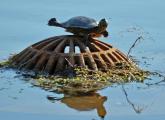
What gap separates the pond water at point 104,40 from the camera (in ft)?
25.7

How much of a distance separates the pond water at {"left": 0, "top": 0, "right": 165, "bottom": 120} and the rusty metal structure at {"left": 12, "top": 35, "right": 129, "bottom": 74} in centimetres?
38

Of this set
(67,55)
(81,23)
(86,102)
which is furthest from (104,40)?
(86,102)

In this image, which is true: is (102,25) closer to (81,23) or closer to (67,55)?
(81,23)

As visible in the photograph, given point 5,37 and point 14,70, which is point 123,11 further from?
point 14,70

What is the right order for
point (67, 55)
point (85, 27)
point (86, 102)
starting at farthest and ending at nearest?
point (85, 27) → point (67, 55) → point (86, 102)

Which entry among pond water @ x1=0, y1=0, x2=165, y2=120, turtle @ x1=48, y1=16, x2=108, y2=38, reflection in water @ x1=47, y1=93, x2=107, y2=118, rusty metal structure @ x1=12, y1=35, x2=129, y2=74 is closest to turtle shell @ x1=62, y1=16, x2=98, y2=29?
turtle @ x1=48, y1=16, x2=108, y2=38

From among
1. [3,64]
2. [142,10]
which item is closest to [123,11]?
[142,10]

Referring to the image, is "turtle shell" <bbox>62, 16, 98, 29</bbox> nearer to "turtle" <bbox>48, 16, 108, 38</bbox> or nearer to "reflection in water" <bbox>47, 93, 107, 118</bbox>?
"turtle" <bbox>48, 16, 108, 38</bbox>

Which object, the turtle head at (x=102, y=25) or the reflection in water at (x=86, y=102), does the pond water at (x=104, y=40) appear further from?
the turtle head at (x=102, y=25)

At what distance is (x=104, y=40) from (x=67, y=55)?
2331 millimetres

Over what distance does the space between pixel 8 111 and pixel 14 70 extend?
→ 196 cm

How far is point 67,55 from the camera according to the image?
9.34 meters

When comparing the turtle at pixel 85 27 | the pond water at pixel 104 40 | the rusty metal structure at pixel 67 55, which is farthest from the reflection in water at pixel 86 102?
the turtle at pixel 85 27

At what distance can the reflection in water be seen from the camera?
798 centimetres
